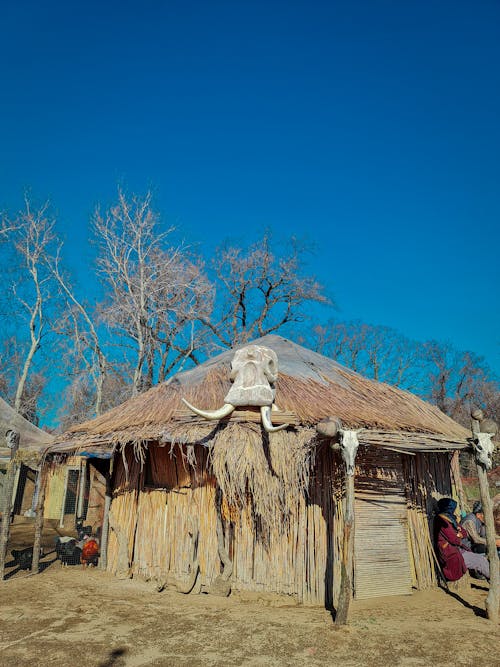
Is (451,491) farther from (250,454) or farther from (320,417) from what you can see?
(250,454)

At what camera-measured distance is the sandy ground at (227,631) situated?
15.5 ft

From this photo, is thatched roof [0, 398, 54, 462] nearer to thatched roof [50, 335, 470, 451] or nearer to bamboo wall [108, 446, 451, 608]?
thatched roof [50, 335, 470, 451]

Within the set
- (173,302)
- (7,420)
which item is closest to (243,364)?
(7,420)

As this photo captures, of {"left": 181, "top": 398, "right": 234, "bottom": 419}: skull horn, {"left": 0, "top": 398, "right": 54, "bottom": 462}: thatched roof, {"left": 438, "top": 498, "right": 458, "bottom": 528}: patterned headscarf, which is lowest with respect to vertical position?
{"left": 438, "top": 498, "right": 458, "bottom": 528}: patterned headscarf

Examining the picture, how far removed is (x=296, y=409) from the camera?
7219 millimetres

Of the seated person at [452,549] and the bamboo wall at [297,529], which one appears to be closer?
the bamboo wall at [297,529]

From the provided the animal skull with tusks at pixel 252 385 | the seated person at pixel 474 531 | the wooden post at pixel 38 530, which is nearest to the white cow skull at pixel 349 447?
the animal skull with tusks at pixel 252 385

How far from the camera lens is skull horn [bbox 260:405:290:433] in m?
6.43

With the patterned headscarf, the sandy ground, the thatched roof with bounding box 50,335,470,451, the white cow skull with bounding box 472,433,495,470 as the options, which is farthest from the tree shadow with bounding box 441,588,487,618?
the thatched roof with bounding box 50,335,470,451

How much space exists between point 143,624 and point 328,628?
2.22m

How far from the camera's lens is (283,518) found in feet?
22.8

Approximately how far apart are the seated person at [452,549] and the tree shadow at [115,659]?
5190 millimetres

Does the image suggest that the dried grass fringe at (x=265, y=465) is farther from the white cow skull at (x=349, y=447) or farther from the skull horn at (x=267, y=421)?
the white cow skull at (x=349, y=447)

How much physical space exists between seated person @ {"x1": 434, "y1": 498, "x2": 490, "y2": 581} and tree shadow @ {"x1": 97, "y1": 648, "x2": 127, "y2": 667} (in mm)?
5190
